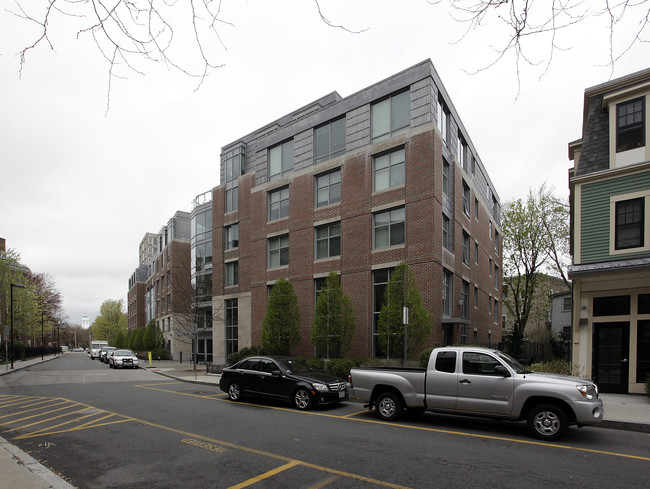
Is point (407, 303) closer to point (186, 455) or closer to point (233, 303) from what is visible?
point (186, 455)

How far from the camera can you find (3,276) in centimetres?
3931

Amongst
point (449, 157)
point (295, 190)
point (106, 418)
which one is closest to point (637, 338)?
point (449, 157)

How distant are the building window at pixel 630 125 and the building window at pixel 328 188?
12935mm

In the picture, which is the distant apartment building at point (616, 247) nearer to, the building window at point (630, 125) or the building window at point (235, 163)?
the building window at point (630, 125)

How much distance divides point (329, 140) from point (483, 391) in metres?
18.3

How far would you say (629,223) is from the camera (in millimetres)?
14305

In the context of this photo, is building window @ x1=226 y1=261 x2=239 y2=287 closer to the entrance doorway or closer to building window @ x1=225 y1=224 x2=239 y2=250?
building window @ x1=225 y1=224 x2=239 y2=250

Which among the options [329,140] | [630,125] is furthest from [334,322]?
[630,125]

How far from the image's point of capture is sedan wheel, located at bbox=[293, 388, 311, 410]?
11.9 m

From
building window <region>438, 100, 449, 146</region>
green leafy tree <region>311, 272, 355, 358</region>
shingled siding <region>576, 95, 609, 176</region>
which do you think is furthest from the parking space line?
building window <region>438, 100, 449, 146</region>

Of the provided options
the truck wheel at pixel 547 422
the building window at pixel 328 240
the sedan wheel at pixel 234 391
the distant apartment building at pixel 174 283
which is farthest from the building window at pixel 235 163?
the truck wheel at pixel 547 422

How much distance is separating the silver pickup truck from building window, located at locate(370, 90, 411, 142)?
14.2m

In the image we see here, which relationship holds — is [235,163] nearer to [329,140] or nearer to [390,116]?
[329,140]

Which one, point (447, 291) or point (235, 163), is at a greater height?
point (235, 163)
